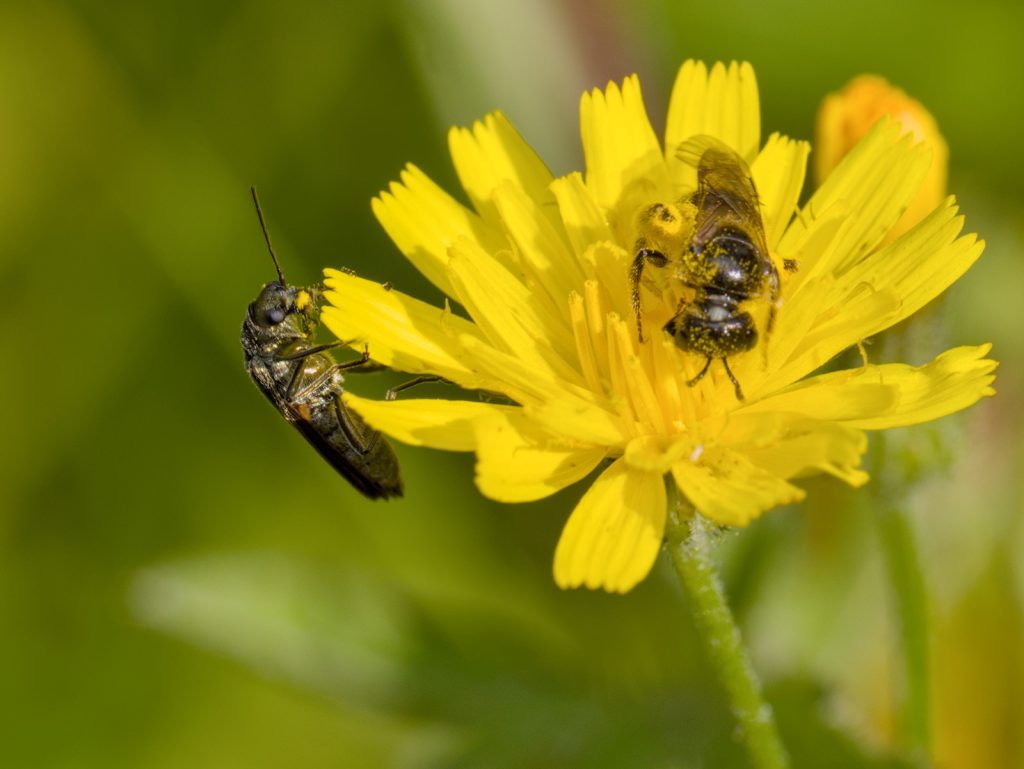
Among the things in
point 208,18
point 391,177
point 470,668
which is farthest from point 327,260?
point 470,668

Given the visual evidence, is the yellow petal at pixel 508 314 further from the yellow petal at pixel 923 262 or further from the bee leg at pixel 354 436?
the yellow petal at pixel 923 262

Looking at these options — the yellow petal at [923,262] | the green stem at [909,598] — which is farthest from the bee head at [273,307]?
the green stem at [909,598]

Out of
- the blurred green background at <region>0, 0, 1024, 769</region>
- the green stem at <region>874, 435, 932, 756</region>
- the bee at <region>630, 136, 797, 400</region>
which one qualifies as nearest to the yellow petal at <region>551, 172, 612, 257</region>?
the bee at <region>630, 136, 797, 400</region>

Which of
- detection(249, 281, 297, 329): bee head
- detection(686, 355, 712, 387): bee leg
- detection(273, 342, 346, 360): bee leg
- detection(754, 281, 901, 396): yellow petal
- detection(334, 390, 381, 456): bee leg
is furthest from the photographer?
detection(249, 281, 297, 329): bee head

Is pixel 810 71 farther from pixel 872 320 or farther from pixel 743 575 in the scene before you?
pixel 872 320

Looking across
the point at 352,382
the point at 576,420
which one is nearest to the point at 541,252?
the point at 576,420

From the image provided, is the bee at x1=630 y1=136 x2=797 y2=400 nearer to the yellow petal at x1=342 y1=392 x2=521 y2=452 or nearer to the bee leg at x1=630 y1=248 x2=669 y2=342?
the bee leg at x1=630 y1=248 x2=669 y2=342
